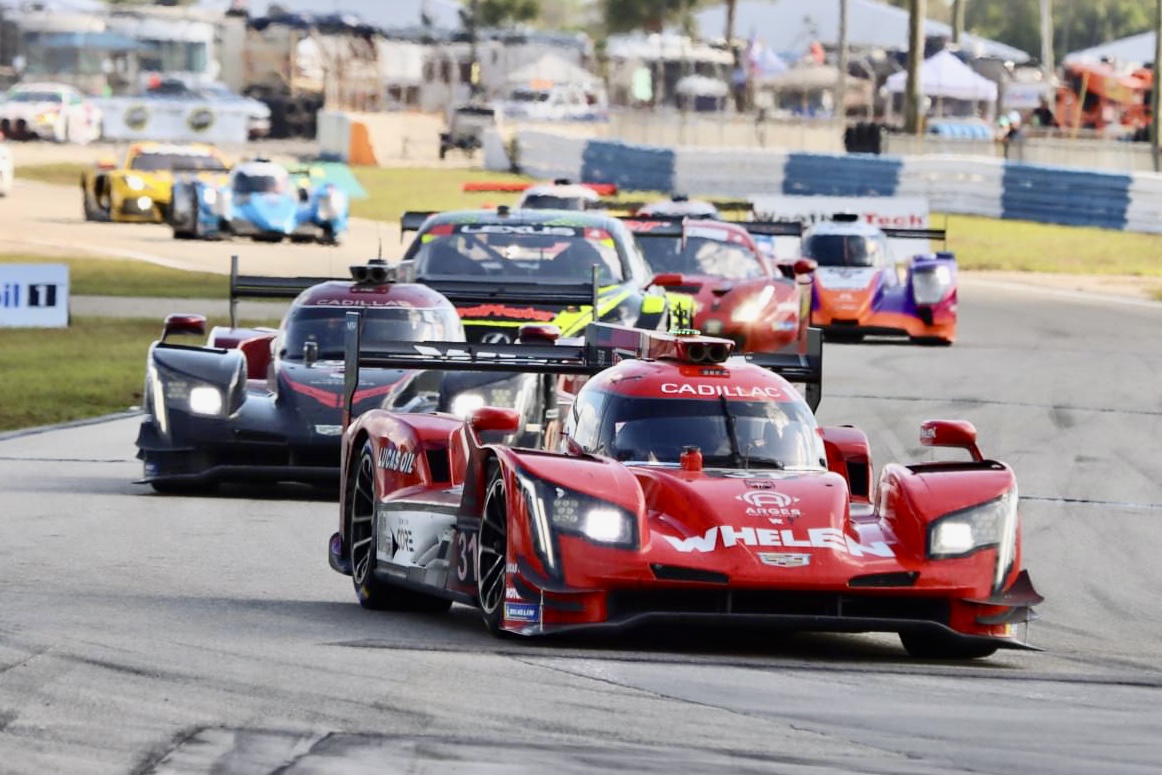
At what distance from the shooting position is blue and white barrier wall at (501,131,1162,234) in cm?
4803

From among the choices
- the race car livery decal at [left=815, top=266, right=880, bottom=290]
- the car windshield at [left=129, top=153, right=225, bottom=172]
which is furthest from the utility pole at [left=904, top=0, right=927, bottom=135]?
the race car livery decal at [left=815, top=266, right=880, bottom=290]

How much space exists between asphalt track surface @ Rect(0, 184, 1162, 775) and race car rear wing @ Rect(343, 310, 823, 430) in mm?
1059

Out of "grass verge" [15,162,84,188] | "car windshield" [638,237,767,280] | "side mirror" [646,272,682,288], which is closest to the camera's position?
"side mirror" [646,272,682,288]

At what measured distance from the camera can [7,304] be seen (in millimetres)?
27562

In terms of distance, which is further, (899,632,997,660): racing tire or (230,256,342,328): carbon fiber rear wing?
(230,256,342,328): carbon fiber rear wing

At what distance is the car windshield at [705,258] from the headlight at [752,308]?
721 mm

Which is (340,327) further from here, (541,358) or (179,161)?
(179,161)

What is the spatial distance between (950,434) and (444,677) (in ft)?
10.4

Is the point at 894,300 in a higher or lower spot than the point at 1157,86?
lower

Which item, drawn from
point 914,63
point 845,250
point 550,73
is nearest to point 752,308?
point 845,250

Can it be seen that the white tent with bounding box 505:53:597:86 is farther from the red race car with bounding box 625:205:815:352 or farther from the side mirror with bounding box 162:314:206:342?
the side mirror with bounding box 162:314:206:342

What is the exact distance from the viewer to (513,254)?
68.7 feet

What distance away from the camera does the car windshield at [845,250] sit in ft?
96.0

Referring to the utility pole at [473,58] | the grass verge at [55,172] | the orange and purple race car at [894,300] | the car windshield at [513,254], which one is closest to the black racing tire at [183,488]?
the car windshield at [513,254]
